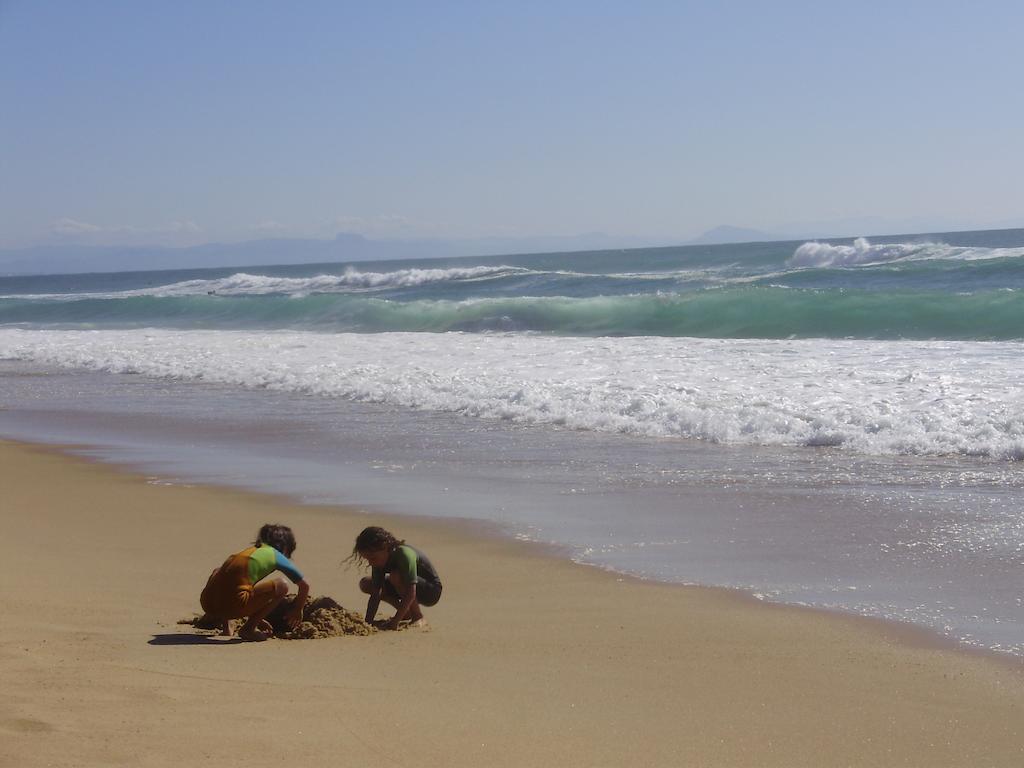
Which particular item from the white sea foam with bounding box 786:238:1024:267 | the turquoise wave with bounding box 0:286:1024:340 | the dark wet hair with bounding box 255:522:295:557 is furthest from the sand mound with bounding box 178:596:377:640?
the white sea foam with bounding box 786:238:1024:267

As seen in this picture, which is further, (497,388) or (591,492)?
(497,388)

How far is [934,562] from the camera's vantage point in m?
6.16

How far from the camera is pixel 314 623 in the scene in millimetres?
5188

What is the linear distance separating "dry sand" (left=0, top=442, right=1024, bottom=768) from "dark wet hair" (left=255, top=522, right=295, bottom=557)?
0.48m

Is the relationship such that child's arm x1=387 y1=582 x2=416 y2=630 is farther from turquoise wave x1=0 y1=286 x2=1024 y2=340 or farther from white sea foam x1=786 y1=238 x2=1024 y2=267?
white sea foam x1=786 y1=238 x2=1024 y2=267

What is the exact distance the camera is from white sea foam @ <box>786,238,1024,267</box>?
3450 cm

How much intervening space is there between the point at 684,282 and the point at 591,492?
30329 mm

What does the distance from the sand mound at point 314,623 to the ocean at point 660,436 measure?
1.60 m

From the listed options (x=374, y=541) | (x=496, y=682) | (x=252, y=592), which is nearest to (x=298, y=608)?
(x=252, y=592)

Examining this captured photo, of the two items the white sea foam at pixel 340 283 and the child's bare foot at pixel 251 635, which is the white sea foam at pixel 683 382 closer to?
the child's bare foot at pixel 251 635

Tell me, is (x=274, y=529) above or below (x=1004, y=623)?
above

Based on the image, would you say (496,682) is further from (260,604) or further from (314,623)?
(260,604)

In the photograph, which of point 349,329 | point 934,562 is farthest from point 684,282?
point 934,562

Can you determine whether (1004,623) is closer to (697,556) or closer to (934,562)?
(934,562)
